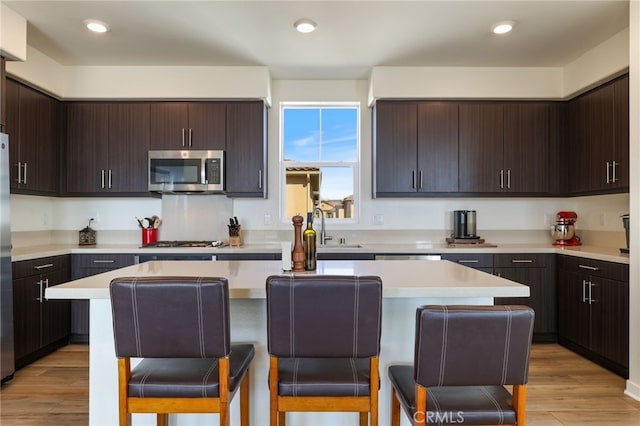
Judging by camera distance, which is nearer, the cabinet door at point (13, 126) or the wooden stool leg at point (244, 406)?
the wooden stool leg at point (244, 406)

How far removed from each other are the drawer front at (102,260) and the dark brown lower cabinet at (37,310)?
9cm

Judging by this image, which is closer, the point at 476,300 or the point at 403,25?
the point at 476,300

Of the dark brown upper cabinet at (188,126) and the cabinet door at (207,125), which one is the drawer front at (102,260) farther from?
the cabinet door at (207,125)

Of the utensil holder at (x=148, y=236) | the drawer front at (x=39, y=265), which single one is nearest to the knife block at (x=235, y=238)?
the utensil holder at (x=148, y=236)

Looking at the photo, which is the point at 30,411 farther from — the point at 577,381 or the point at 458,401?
the point at 577,381

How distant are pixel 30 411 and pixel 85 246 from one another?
5.70ft

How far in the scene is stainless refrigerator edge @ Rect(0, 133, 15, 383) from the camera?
102 inches

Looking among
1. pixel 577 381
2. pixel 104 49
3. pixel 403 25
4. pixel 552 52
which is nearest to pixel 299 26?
pixel 403 25

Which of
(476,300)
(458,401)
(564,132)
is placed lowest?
(458,401)

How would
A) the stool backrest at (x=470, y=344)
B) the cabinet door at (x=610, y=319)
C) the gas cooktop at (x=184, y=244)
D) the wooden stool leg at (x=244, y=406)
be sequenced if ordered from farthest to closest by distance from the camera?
the gas cooktop at (x=184, y=244) < the cabinet door at (x=610, y=319) < the wooden stool leg at (x=244, y=406) < the stool backrest at (x=470, y=344)

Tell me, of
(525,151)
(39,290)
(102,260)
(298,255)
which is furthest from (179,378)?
(525,151)

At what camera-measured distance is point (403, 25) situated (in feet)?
9.59

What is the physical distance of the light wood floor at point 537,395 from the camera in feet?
7.38

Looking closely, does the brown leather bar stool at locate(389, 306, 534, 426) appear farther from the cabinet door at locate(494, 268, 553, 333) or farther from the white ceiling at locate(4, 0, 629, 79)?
the cabinet door at locate(494, 268, 553, 333)
